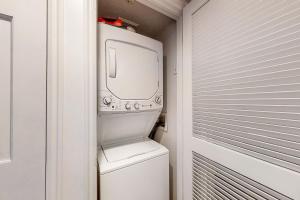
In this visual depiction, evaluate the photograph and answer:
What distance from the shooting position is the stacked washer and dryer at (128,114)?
3.55 ft

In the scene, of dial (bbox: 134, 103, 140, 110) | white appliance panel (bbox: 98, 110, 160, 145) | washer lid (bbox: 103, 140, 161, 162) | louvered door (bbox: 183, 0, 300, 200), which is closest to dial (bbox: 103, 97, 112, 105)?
white appliance panel (bbox: 98, 110, 160, 145)

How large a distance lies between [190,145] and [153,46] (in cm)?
110

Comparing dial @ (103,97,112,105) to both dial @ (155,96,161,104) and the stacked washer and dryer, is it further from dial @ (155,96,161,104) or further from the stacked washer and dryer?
dial @ (155,96,161,104)

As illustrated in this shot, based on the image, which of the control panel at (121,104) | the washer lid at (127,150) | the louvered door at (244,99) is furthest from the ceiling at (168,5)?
the washer lid at (127,150)

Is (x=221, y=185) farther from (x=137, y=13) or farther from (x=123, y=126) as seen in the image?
(x=137, y=13)

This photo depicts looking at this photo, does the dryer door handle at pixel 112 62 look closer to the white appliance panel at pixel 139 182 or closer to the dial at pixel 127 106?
the dial at pixel 127 106

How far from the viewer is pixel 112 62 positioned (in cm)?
113

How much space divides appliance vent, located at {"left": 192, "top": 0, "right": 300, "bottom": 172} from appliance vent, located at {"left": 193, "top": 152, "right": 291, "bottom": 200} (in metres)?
0.17

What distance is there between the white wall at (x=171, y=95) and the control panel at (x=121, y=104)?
0.95 ft

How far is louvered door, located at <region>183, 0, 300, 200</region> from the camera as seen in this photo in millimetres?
605

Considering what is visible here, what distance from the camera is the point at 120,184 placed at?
1.05m

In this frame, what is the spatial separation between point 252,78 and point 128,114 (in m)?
1.02

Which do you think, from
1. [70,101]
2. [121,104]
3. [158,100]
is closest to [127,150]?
[121,104]

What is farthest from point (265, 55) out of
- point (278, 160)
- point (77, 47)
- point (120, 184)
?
point (120, 184)
